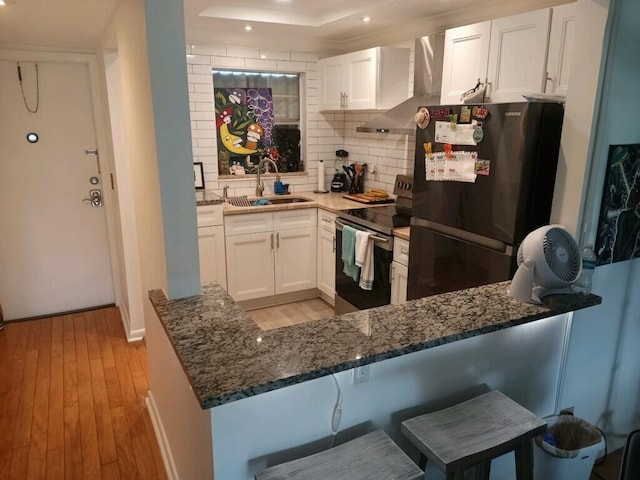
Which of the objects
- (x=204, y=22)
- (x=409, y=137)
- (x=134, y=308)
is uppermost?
(x=204, y=22)

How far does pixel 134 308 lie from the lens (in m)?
3.40

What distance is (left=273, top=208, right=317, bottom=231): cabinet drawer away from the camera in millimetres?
3930

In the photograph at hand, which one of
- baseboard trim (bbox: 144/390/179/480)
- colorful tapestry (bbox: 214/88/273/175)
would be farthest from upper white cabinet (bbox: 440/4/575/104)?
baseboard trim (bbox: 144/390/179/480)

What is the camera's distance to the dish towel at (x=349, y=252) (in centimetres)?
345

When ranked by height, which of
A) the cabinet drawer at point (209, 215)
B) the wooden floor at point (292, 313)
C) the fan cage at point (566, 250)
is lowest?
the wooden floor at point (292, 313)

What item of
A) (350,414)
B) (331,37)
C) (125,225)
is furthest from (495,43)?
(125,225)

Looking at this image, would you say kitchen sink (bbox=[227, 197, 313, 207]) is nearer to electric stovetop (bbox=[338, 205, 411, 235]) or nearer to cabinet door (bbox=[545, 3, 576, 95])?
electric stovetop (bbox=[338, 205, 411, 235])

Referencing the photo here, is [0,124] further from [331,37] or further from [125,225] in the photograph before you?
[331,37]

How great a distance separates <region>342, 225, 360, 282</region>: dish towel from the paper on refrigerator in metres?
1.01

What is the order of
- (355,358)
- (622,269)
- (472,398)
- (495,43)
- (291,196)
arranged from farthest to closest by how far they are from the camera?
(291,196) → (495,43) → (622,269) → (472,398) → (355,358)

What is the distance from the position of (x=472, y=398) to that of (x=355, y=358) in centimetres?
60

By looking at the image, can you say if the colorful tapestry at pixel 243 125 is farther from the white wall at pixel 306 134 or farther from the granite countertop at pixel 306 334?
the granite countertop at pixel 306 334

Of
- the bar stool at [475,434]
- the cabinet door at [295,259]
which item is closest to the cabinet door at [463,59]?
the cabinet door at [295,259]

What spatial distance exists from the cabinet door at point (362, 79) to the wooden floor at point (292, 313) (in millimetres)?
1780
